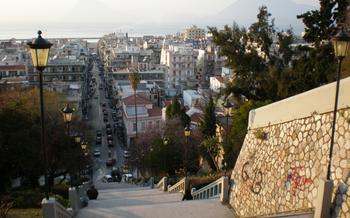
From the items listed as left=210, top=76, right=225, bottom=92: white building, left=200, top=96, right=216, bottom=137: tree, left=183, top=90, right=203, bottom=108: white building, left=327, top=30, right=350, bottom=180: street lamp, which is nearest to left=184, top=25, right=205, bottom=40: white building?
left=210, top=76, right=225, bottom=92: white building

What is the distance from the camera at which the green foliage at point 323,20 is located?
73.5 ft

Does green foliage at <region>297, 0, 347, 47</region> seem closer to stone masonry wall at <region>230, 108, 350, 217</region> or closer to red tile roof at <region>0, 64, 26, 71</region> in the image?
stone masonry wall at <region>230, 108, 350, 217</region>

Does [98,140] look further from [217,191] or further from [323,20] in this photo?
[217,191]

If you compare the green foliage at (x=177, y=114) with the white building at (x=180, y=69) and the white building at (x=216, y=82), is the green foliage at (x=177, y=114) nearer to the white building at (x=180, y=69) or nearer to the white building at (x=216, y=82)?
the white building at (x=216, y=82)

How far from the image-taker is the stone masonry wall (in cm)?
705

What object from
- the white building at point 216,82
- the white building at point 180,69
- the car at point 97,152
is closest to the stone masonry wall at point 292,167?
the car at point 97,152

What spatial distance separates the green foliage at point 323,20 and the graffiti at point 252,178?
14.3 m

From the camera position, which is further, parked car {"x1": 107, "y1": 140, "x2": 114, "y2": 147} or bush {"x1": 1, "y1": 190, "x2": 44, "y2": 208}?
parked car {"x1": 107, "y1": 140, "x2": 114, "y2": 147}

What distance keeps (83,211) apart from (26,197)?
4.77 meters

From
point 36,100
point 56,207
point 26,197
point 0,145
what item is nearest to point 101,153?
point 36,100

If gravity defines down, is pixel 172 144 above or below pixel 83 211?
below

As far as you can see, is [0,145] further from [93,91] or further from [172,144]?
[93,91]

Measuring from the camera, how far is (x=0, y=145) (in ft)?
65.1

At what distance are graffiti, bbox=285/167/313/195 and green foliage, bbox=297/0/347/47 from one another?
16.0 m
